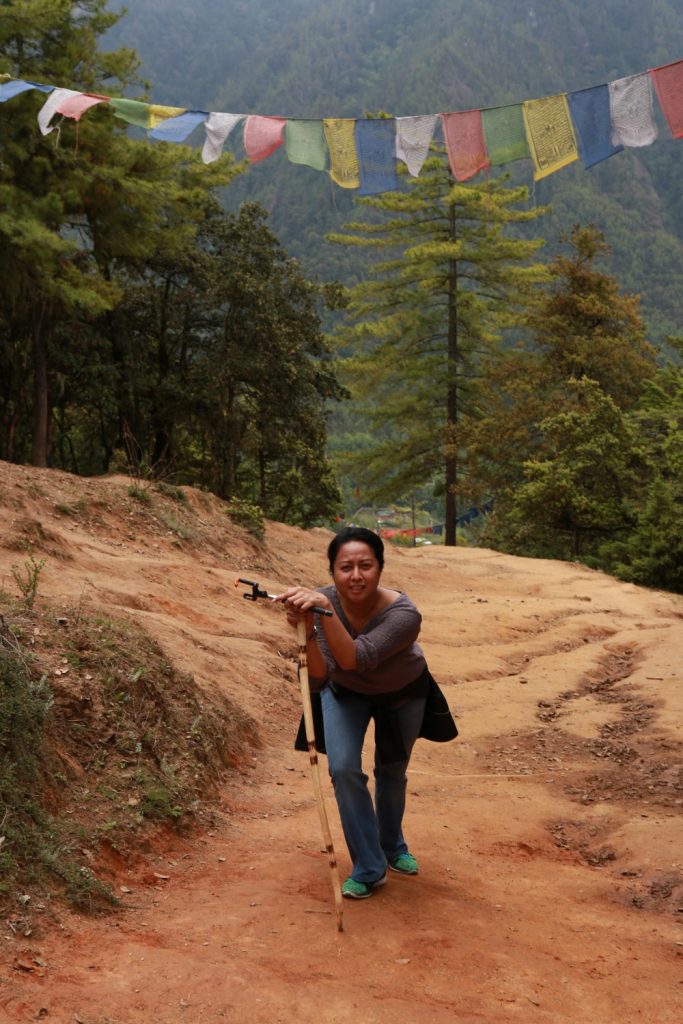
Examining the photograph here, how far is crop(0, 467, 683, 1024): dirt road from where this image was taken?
334 cm

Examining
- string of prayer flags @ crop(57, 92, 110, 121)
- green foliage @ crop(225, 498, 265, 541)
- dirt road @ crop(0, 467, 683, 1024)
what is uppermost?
string of prayer flags @ crop(57, 92, 110, 121)

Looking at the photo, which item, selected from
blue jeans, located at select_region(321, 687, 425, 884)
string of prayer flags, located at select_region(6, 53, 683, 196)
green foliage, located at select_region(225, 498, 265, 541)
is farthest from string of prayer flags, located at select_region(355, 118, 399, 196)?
blue jeans, located at select_region(321, 687, 425, 884)

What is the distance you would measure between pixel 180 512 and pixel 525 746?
6560 millimetres

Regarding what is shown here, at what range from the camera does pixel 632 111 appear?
8883 mm

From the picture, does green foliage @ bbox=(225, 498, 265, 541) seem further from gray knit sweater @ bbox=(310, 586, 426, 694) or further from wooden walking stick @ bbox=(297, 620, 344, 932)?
wooden walking stick @ bbox=(297, 620, 344, 932)

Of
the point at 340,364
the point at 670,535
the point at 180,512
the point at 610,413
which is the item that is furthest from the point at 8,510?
the point at 340,364

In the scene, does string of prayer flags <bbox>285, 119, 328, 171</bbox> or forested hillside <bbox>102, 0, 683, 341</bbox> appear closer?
string of prayer flags <bbox>285, 119, 328, 171</bbox>

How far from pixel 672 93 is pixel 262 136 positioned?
3.58 m

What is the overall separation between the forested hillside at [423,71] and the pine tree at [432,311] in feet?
161

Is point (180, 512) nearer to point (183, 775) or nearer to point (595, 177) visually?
point (183, 775)

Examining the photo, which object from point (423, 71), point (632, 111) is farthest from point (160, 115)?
point (423, 71)

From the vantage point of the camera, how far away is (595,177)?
375 feet

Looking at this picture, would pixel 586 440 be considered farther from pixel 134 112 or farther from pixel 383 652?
pixel 383 652

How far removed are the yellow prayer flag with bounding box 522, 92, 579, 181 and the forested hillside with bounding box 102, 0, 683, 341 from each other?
240 ft
